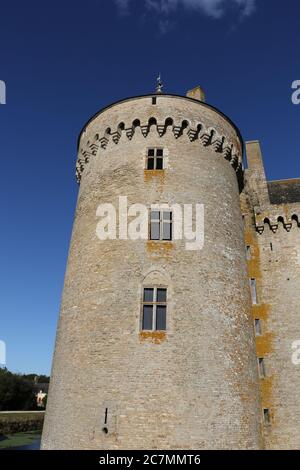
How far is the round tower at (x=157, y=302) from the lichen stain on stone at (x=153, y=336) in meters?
0.03

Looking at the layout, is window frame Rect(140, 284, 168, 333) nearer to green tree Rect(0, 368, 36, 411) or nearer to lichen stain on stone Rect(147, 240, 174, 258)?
lichen stain on stone Rect(147, 240, 174, 258)

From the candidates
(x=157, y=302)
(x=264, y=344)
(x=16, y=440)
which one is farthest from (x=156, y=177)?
(x=16, y=440)

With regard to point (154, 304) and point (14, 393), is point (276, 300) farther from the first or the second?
point (14, 393)

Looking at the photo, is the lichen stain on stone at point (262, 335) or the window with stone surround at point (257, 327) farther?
the window with stone surround at point (257, 327)

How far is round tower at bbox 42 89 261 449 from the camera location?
11094mm

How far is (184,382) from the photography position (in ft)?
37.0

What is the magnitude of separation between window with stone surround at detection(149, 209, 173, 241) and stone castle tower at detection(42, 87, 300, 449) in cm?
4

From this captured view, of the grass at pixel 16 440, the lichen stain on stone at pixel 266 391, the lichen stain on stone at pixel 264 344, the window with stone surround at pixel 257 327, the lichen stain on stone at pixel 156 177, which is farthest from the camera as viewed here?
the grass at pixel 16 440

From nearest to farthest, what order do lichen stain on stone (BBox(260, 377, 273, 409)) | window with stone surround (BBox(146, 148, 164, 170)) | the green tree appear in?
lichen stain on stone (BBox(260, 377, 273, 409))
window with stone surround (BBox(146, 148, 164, 170))
the green tree

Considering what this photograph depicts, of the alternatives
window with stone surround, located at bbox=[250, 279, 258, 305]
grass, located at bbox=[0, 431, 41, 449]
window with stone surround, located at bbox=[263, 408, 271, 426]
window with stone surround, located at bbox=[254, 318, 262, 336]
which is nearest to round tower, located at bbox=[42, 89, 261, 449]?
window with stone surround, located at bbox=[263, 408, 271, 426]

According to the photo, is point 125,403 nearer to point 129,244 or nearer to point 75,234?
point 129,244

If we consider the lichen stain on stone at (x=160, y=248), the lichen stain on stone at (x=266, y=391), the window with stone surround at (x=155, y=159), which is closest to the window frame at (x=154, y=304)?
the lichen stain on stone at (x=160, y=248)

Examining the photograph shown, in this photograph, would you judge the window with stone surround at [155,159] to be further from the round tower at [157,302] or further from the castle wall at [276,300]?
the castle wall at [276,300]

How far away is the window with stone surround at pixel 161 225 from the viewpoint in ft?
44.8
